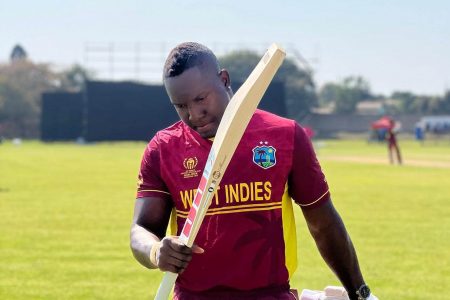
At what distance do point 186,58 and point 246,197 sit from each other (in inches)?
25.7

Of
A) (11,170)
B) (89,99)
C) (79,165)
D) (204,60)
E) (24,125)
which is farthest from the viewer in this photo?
(24,125)

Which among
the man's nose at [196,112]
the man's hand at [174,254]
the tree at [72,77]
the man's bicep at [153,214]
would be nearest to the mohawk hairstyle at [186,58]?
the man's nose at [196,112]

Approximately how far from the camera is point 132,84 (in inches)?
3071

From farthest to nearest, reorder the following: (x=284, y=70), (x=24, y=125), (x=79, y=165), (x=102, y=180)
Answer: (x=24, y=125), (x=284, y=70), (x=79, y=165), (x=102, y=180)

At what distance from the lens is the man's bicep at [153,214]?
14.7ft

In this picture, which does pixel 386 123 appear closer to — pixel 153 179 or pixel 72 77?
pixel 153 179

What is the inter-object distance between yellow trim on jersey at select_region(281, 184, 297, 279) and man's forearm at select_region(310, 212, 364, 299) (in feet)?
0.82

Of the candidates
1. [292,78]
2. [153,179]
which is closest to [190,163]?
[153,179]

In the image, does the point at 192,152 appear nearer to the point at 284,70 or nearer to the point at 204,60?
the point at 204,60

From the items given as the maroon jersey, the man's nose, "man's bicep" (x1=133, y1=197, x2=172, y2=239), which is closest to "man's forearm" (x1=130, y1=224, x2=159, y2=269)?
"man's bicep" (x1=133, y1=197, x2=172, y2=239)

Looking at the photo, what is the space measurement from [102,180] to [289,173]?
25318 millimetres

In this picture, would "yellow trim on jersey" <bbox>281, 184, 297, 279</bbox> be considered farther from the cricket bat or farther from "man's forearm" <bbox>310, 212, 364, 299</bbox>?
the cricket bat

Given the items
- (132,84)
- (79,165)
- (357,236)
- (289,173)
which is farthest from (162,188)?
(132,84)

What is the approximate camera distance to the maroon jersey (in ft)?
14.0
